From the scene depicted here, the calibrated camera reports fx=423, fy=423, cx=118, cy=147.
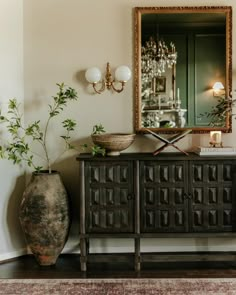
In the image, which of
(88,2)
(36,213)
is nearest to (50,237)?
(36,213)

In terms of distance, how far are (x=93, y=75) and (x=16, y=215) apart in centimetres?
137

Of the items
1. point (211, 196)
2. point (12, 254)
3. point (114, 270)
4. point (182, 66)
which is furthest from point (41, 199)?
point (182, 66)

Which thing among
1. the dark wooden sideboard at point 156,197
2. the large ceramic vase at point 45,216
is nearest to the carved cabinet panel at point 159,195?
the dark wooden sideboard at point 156,197

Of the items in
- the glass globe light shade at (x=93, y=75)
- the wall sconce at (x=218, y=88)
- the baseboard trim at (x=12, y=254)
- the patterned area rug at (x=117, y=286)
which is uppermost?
the glass globe light shade at (x=93, y=75)

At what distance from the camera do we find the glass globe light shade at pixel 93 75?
3520 millimetres

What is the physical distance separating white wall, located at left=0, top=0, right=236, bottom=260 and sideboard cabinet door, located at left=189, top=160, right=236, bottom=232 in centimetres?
45

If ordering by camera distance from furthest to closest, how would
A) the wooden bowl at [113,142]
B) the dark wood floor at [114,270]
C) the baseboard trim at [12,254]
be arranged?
the baseboard trim at [12,254] → the wooden bowl at [113,142] → the dark wood floor at [114,270]

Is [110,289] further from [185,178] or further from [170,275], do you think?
[185,178]

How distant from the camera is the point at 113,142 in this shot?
3305mm

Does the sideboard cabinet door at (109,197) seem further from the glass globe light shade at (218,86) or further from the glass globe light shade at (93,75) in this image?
the glass globe light shade at (218,86)

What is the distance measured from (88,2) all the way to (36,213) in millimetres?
1819

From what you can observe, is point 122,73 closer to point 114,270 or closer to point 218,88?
point 218,88

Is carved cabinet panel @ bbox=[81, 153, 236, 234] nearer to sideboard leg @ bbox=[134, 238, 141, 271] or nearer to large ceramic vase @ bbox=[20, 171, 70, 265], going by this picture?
sideboard leg @ bbox=[134, 238, 141, 271]

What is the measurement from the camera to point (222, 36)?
141 inches
